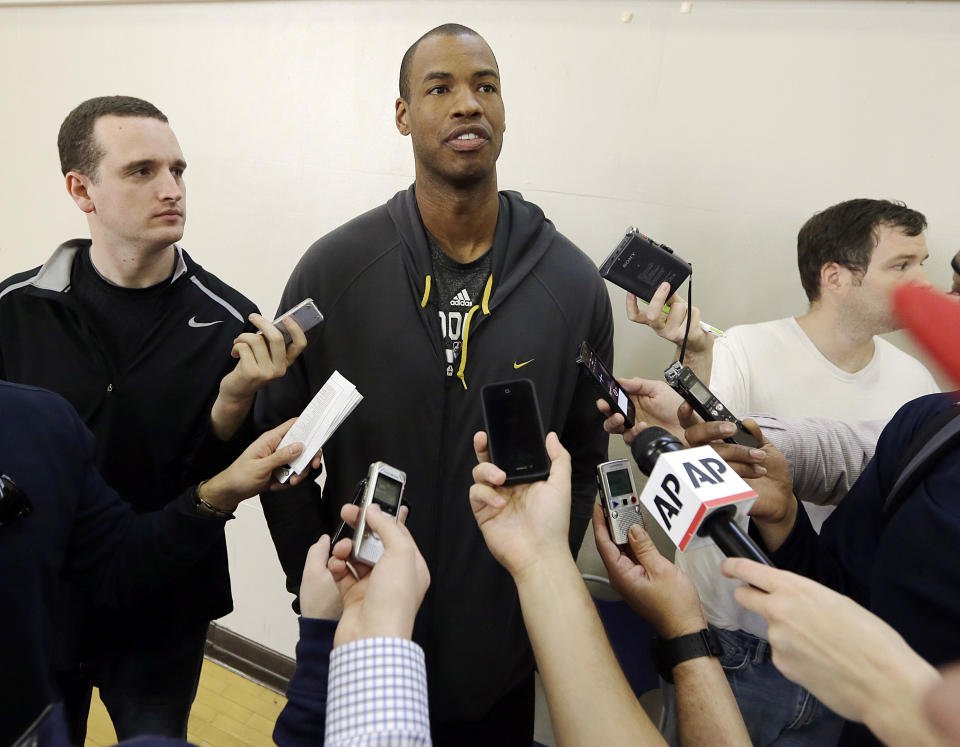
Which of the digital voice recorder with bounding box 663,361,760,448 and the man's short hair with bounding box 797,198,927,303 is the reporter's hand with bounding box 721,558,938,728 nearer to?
the digital voice recorder with bounding box 663,361,760,448

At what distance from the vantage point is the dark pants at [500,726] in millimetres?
1463

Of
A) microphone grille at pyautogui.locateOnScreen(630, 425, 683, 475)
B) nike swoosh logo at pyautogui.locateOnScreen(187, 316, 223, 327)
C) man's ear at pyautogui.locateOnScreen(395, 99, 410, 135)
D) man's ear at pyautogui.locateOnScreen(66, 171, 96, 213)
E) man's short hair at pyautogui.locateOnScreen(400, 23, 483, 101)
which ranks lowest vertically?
nike swoosh logo at pyautogui.locateOnScreen(187, 316, 223, 327)

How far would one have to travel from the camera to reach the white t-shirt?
5.18 feet

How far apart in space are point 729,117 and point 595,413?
818 millimetres

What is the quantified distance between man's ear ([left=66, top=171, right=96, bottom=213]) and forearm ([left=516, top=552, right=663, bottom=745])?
1.46m

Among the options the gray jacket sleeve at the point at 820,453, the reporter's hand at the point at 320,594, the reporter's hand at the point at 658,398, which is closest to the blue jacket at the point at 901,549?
the gray jacket sleeve at the point at 820,453

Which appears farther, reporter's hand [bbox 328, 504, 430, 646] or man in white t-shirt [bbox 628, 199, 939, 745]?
man in white t-shirt [bbox 628, 199, 939, 745]

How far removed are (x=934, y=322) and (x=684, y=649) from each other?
0.55m

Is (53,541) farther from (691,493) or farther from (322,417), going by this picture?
(691,493)

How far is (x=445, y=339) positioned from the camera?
137 cm

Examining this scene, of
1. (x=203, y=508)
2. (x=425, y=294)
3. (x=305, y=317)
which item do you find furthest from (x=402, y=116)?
(x=203, y=508)

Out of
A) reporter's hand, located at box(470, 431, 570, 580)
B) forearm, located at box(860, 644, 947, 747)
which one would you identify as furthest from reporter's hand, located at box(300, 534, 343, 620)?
forearm, located at box(860, 644, 947, 747)

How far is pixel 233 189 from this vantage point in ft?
7.27

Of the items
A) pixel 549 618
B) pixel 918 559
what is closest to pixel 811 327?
pixel 918 559
